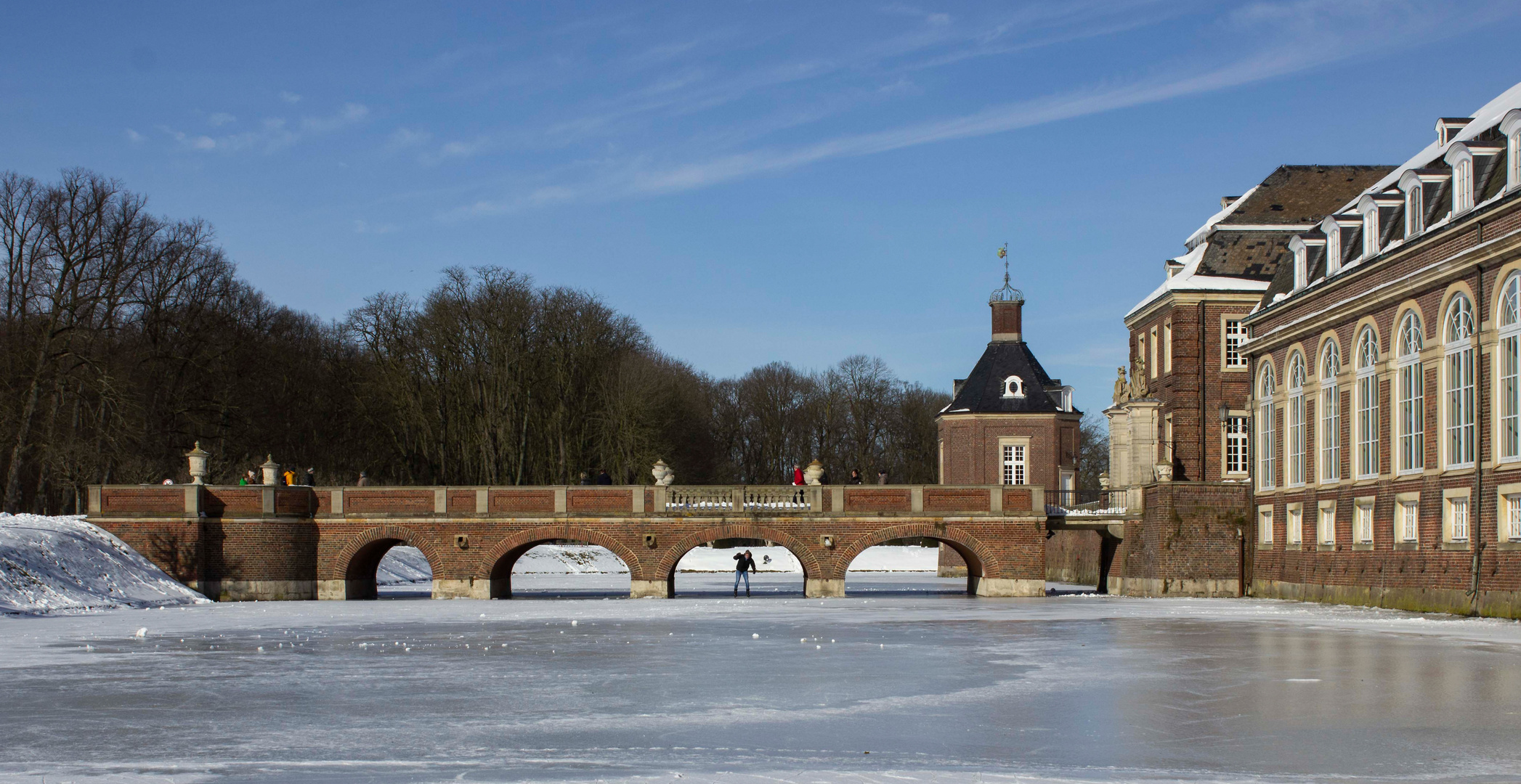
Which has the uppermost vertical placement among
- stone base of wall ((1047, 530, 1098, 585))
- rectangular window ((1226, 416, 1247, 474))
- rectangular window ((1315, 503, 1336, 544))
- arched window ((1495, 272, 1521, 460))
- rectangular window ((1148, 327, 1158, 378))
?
rectangular window ((1148, 327, 1158, 378))

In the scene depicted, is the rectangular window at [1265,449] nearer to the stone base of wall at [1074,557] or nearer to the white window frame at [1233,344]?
the white window frame at [1233,344]

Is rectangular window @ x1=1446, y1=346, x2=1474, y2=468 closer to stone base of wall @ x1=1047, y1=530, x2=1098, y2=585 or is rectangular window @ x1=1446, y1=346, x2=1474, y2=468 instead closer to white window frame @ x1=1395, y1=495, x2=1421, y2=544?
white window frame @ x1=1395, y1=495, x2=1421, y2=544

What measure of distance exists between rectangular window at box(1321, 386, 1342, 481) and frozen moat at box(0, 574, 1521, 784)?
9664 mm

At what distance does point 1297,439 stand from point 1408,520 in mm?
6576

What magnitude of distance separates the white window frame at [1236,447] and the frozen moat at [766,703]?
18152mm

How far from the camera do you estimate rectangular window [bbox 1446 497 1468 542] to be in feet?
95.2

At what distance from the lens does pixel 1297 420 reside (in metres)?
37.9

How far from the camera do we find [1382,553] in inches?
1271

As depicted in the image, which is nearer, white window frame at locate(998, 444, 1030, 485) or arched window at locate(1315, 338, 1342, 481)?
arched window at locate(1315, 338, 1342, 481)

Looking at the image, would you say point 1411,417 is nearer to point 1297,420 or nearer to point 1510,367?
point 1510,367

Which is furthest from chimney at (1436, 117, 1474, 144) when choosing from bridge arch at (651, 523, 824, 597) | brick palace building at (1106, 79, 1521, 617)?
bridge arch at (651, 523, 824, 597)

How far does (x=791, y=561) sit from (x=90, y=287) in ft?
127

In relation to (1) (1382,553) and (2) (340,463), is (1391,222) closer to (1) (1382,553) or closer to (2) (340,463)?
(1) (1382,553)

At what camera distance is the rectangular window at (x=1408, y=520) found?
31.1 metres
